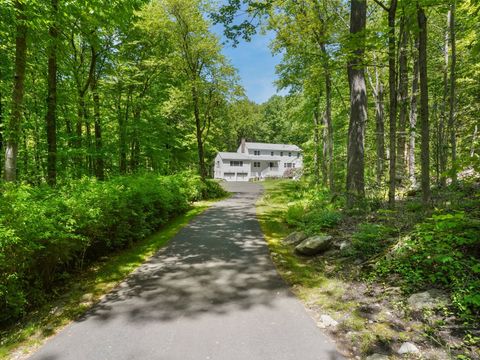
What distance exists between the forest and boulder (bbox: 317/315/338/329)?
1338 mm

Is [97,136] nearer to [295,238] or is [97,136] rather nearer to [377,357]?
[295,238]

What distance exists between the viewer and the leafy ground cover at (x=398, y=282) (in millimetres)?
2889

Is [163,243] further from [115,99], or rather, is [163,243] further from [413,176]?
[115,99]

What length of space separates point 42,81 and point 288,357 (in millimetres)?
15712

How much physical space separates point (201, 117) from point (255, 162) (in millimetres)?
30422

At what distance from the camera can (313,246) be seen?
19.6 feet

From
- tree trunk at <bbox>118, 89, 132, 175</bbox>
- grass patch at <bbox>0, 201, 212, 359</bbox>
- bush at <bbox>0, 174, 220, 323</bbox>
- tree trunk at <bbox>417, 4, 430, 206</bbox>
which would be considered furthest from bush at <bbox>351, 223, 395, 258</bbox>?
tree trunk at <bbox>118, 89, 132, 175</bbox>

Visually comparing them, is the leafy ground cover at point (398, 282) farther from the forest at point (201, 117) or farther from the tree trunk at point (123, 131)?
the tree trunk at point (123, 131)

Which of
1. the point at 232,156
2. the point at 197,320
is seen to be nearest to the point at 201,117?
the point at 197,320

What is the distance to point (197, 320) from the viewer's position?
3.64 metres

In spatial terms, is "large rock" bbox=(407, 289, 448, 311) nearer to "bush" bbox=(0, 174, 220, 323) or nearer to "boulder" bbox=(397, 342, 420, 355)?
"boulder" bbox=(397, 342, 420, 355)

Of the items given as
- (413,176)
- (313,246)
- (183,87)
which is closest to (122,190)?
(313,246)

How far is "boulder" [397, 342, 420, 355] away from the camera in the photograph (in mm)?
2707

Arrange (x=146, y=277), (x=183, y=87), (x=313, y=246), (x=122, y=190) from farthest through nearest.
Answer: (x=183, y=87), (x=122, y=190), (x=313, y=246), (x=146, y=277)
